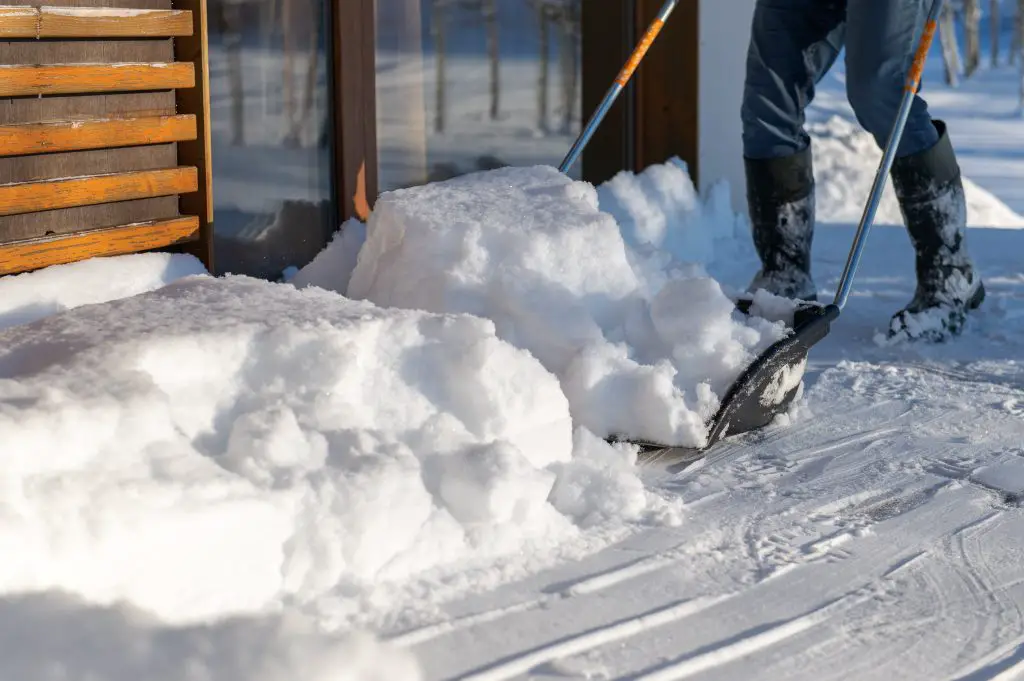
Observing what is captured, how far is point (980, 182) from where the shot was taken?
12.9 meters

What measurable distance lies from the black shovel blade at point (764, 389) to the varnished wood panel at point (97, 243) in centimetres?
149

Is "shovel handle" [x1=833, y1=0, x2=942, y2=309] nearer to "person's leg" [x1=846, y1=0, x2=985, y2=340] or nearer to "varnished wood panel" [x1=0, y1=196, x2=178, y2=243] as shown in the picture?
"person's leg" [x1=846, y1=0, x2=985, y2=340]

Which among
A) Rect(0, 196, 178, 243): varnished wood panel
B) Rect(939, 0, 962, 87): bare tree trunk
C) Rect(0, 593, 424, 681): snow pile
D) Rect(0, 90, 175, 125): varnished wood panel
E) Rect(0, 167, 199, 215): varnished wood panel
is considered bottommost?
Rect(939, 0, 962, 87): bare tree trunk

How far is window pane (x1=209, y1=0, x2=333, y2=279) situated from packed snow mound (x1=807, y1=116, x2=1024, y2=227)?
430 centimetres

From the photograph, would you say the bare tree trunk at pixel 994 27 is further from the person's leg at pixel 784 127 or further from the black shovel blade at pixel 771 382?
the black shovel blade at pixel 771 382

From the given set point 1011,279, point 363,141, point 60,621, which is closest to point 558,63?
point 363,141

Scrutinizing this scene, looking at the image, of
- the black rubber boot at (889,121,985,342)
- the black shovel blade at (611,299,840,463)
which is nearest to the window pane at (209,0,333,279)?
the black shovel blade at (611,299,840,463)

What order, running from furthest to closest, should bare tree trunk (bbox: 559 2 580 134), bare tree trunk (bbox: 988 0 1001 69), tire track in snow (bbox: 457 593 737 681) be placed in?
1. bare tree trunk (bbox: 988 0 1001 69)
2. bare tree trunk (bbox: 559 2 580 134)
3. tire track in snow (bbox: 457 593 737 681)

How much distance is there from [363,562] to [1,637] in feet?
2.07

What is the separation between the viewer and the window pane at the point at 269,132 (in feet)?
14.1

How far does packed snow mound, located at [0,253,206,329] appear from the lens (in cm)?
332

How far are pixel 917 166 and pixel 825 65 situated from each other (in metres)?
0.55

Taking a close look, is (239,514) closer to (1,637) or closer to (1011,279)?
Result: (1,637)

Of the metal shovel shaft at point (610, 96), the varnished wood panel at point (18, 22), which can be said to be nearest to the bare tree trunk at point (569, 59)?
the metal shovel shaft at point (610, 96)
